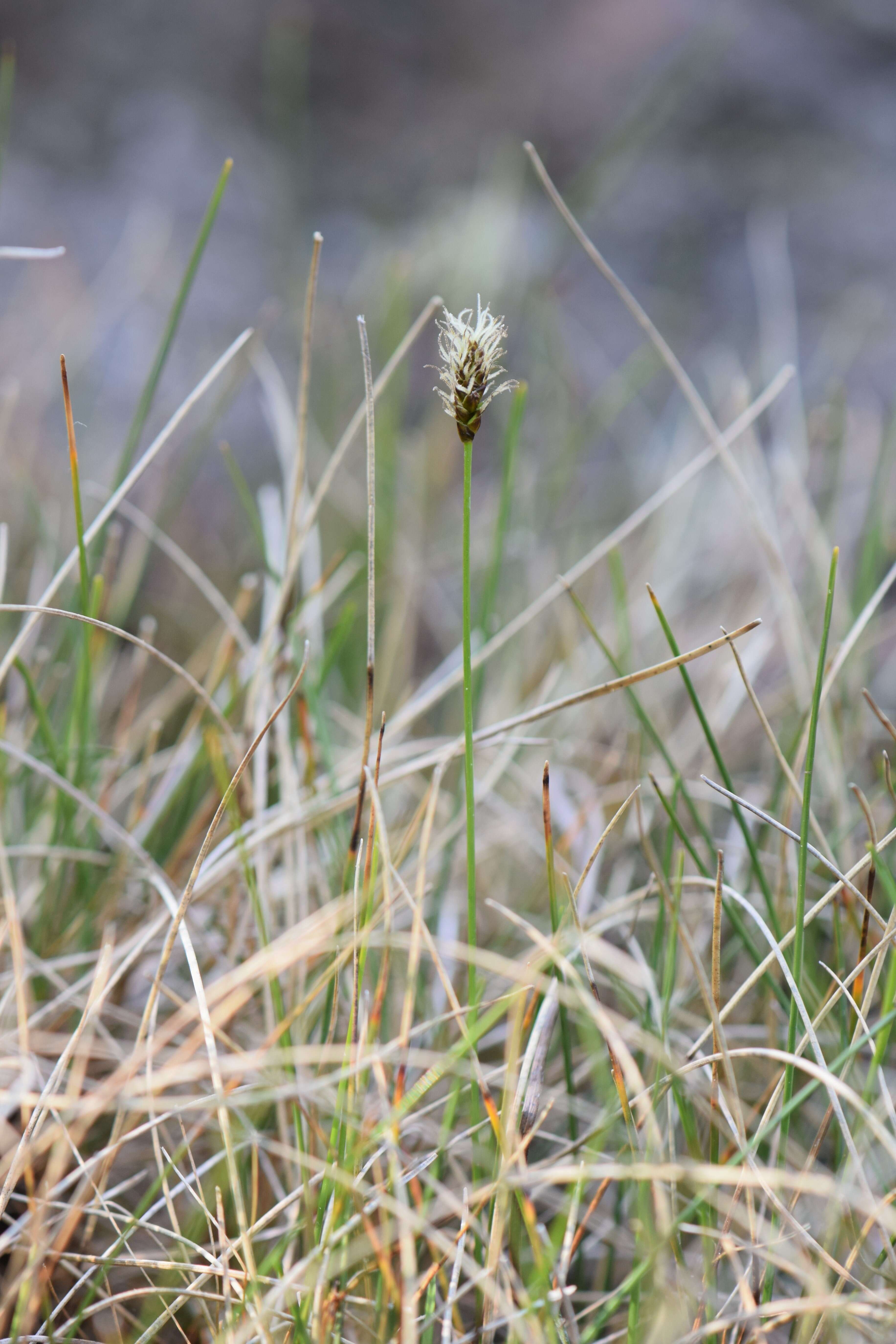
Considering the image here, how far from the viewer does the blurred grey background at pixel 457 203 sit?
1211 millimetres

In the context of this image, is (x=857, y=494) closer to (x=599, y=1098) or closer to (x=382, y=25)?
(x=599, y=1098)

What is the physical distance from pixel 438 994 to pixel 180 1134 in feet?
0.57

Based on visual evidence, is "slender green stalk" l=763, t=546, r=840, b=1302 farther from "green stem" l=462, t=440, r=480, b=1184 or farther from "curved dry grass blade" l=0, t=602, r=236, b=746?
"curved dry grass blade" l=0, t=602, r=236, b=746

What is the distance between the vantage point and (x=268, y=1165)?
1.50ft

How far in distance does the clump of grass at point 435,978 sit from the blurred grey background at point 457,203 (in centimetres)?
44

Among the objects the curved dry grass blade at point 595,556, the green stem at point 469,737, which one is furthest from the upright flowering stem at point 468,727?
the curved dry grass blade at point 595,556

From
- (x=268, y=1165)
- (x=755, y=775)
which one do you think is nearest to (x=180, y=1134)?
(x=268, y=1165)

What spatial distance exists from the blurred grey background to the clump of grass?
436mm

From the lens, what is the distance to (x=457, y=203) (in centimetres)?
145

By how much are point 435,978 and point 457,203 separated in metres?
1.29

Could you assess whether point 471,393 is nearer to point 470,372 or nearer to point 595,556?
point 470,372

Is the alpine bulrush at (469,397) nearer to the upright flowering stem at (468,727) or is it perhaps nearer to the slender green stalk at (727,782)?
the upright flowering stem at (468,727)

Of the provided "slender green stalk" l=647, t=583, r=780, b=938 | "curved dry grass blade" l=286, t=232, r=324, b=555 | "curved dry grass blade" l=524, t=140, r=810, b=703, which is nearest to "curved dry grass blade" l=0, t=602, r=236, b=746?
"curved dry grass blade" l=286, t=232, r=324, b=555

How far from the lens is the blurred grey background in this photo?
121 centimetres
